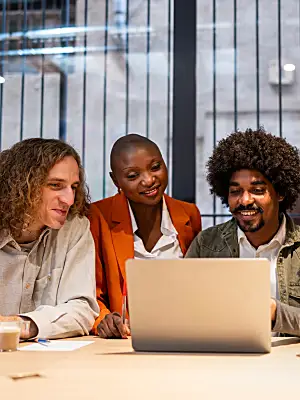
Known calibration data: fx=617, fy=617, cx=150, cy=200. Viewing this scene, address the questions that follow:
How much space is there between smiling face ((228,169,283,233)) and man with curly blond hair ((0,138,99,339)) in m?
0.59

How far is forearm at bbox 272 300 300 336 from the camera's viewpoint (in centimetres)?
174

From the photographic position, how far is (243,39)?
6.16 metres

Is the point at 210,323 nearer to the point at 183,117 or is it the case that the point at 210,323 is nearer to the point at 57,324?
the point at 57,324

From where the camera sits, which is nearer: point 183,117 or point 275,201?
point 275,201

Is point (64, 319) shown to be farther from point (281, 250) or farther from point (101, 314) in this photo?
point (281, 250)

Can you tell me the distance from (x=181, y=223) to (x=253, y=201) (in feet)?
1.26

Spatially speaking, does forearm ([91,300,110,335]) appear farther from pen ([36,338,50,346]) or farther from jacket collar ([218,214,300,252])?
jacket collar ([218,214,300,252])

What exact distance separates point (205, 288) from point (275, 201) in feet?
3.71

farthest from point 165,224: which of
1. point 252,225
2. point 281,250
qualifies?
point 281,250

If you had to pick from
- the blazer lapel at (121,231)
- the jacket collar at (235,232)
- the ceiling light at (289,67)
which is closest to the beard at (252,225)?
the jacket collar at (235,232)

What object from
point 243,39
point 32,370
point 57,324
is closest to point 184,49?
point 57,324

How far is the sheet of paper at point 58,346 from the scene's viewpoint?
1.66 meters

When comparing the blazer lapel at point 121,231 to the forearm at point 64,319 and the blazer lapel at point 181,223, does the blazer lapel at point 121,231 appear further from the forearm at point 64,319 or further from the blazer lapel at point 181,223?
the forearm at point 64,319

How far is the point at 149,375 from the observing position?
122cm
